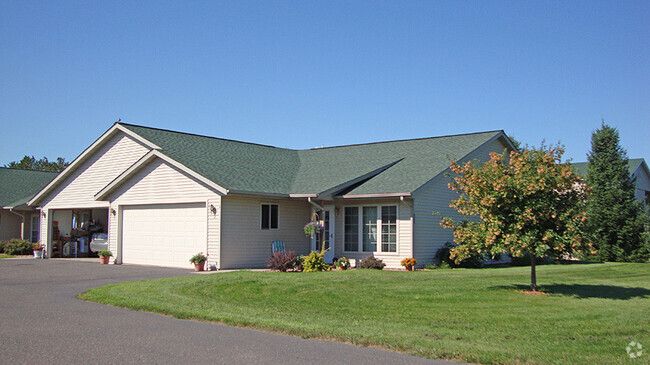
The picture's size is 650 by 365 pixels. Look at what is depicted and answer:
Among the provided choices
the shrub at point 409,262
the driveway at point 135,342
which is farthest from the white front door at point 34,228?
the shrub at point 409,262

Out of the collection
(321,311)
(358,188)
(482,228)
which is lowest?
(321,311)

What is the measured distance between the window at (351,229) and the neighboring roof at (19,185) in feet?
70.6

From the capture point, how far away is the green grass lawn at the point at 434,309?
8.17m

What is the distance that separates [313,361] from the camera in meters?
7.32

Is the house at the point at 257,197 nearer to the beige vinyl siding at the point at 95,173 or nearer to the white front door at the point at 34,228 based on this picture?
the beige vinyl siding at the point at 95,173

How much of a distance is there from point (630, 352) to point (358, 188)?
47.9 feet

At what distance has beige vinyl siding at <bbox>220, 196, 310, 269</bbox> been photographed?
822 inches

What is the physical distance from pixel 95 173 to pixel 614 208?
80.6 ft

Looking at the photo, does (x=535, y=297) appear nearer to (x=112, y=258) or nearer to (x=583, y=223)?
(x=583, y=223)

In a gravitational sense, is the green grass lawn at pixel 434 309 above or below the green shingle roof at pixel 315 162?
below

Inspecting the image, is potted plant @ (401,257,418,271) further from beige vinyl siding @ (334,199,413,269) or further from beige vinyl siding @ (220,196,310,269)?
beige vinyl siding @ (220,196,310,269)

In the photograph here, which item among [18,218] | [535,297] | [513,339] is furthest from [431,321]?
[18,218]

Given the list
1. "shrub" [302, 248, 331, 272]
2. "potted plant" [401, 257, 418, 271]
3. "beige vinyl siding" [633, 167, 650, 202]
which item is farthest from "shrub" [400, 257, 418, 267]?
"beige vinyl siding" [633, 167, 650, 202]

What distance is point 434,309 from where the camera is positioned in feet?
37.9
